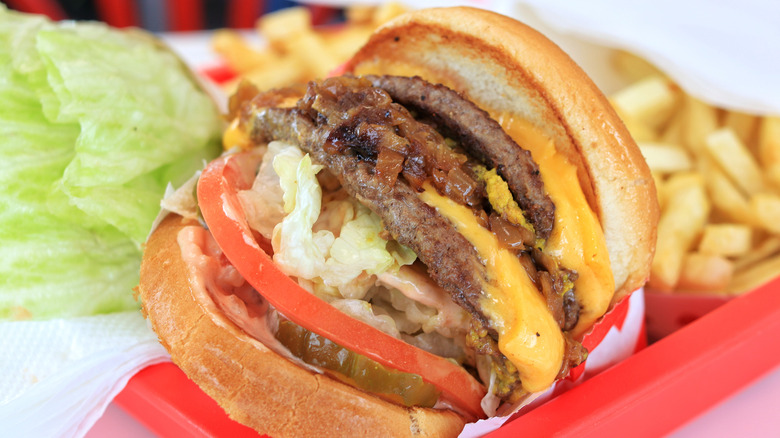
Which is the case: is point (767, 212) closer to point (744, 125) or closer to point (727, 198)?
point (727, 198)

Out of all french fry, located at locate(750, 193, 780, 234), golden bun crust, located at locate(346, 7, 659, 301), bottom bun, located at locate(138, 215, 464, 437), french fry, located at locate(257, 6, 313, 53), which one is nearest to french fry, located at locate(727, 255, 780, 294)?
french fry, located at locate(750, 193, 780, 234)

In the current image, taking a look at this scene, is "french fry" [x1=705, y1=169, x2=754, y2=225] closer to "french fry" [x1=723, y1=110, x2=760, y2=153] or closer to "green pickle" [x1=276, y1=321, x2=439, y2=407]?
"french fry" [x1=723, y1=110, x2=760, y2=153]

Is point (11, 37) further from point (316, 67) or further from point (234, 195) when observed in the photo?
point (316, 67)

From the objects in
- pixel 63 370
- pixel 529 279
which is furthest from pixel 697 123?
pixel 63 370

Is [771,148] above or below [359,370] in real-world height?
above

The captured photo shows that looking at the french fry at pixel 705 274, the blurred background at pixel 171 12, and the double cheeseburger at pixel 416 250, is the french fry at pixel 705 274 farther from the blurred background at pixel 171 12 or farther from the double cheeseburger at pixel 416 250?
the blurred background at pixel 171 12

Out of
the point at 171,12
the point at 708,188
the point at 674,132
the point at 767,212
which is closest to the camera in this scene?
the point at 767,212
